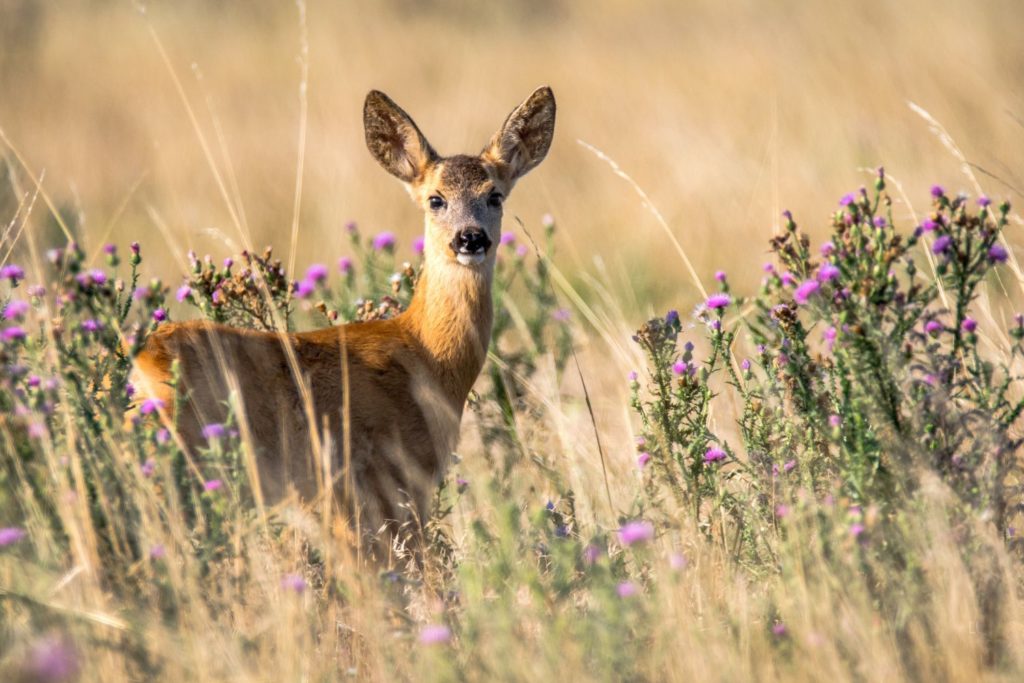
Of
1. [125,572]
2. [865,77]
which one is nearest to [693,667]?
[125,572]

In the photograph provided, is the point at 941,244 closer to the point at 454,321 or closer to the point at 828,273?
the point at 828,273

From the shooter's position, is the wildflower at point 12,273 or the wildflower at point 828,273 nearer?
the wildflower at point 828,273

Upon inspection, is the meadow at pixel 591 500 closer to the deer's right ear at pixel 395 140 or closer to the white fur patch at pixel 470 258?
the deer's right ear at pixel 395 140

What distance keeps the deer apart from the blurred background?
2.21 m

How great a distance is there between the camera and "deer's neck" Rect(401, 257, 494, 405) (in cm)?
540

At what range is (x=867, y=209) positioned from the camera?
4.21 metres

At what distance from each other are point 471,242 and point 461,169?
1.72 ft

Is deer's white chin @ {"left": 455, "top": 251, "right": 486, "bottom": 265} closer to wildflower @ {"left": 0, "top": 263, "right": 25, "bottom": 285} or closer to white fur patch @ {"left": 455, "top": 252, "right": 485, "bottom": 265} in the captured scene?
white fur patch @ {"left": 455, "top": 252, "right": 485, "bottom": 265}

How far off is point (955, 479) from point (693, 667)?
1244mm

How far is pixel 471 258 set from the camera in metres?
5.41

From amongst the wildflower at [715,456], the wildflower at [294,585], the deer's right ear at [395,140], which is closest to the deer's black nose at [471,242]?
the deer's right ear at [395,140]

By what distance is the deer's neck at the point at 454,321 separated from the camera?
5398 mm

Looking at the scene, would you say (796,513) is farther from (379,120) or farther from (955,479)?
(379,120)

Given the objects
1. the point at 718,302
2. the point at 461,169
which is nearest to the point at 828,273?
the point at 718,302
